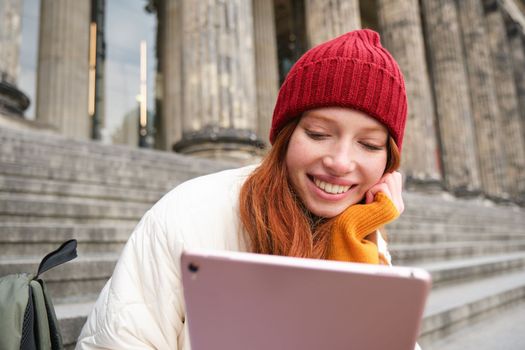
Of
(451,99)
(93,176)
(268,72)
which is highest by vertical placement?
(268,72)

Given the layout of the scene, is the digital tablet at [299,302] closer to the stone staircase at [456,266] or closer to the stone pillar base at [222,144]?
the stone staircase at [456,266]

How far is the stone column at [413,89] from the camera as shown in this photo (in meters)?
10.3

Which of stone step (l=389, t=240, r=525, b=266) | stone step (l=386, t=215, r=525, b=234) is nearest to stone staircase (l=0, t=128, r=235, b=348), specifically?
stone step (l=389, t=240, r=525, b=266)

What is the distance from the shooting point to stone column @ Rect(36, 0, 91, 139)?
8.62m

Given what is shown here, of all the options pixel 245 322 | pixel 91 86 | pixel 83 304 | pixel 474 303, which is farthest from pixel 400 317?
pixel 91 86

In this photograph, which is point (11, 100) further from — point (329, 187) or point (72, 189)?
point (329, 187)

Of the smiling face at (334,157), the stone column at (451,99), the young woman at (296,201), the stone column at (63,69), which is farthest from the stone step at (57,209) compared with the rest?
the stone column at (451,99)

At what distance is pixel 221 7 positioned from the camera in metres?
6.38

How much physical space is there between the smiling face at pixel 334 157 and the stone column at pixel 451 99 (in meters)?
12.9

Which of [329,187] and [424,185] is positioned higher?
[424,185]

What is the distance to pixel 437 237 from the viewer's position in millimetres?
5398

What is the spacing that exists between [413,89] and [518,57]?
12.0m

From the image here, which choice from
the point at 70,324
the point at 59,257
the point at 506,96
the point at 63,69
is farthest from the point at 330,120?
the point at 506,96

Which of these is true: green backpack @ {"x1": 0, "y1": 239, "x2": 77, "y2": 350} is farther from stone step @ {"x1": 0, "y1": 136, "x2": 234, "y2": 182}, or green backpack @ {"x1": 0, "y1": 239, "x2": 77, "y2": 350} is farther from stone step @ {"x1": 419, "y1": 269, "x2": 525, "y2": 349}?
stone step @ {"x1": 0, "y1": 136, "x2": 234, "y2": 182}
